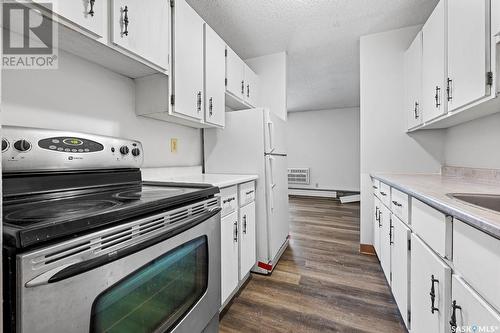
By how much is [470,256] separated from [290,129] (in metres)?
5.86

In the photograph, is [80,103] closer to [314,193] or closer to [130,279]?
[130,279]

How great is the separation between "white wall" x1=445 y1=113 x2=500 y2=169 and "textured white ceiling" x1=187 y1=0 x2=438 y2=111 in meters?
1.13

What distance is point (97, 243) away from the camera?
2.00 feet

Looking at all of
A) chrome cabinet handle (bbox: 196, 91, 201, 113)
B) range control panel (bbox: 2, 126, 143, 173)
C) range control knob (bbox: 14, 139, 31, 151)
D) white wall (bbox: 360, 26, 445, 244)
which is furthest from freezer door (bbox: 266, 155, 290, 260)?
range control knob (bbox: 14, 139, 31, 151)

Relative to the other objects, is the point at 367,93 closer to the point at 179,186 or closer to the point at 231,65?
the point at 231,65

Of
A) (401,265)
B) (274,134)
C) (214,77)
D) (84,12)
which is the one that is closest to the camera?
(84,12)

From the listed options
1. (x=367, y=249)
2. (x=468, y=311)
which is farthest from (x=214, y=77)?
(x=367, y=249)

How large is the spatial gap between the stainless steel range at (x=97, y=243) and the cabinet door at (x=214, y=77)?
28.6 inches

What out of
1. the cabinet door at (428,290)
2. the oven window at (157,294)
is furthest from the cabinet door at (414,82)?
the oven window at (157,294)

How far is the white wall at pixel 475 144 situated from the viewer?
157 cm

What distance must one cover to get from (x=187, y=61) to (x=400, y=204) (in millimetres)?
1665

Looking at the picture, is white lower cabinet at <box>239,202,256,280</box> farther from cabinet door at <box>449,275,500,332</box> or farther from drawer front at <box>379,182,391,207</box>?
cabinet door at <box>449,275,500,332</box>

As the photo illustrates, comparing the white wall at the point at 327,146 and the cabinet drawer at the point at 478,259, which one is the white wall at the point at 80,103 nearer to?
the cabinet drawer at the point at 478,259

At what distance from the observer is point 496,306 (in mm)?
602
